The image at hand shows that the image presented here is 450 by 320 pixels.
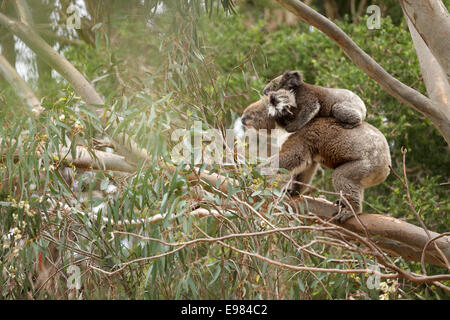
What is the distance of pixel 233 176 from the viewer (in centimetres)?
347

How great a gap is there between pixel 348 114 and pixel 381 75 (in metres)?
0.52

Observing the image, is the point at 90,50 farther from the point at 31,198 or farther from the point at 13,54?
the point at 31,198

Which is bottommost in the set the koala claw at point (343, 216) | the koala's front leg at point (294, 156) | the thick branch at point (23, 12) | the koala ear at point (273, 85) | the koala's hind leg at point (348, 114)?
the koala claw at point (343, 216)

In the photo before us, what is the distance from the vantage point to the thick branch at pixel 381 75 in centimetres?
334

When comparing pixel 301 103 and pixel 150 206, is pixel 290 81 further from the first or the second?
pixel 150 206

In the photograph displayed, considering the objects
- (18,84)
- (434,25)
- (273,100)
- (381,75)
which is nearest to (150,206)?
(273,100)

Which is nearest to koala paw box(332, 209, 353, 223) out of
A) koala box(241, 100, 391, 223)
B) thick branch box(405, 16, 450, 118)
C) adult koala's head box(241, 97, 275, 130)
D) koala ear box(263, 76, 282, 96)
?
koala box(241, 100, 391, 223)

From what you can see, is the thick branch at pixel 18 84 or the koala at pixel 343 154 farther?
the thick branch at pixel 18 84

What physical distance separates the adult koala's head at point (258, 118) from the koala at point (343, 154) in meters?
0.16

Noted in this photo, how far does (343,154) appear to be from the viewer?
3.82 metres

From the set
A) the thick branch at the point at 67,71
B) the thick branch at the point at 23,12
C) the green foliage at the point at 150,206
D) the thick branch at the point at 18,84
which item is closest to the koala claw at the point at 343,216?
the green foliage at the point at 150,206

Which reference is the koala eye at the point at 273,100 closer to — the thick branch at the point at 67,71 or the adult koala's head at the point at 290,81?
the adult koala's head at the point at 290,81

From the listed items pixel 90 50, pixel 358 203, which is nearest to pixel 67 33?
pixel 90 50

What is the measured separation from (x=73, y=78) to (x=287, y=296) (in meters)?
2.35
